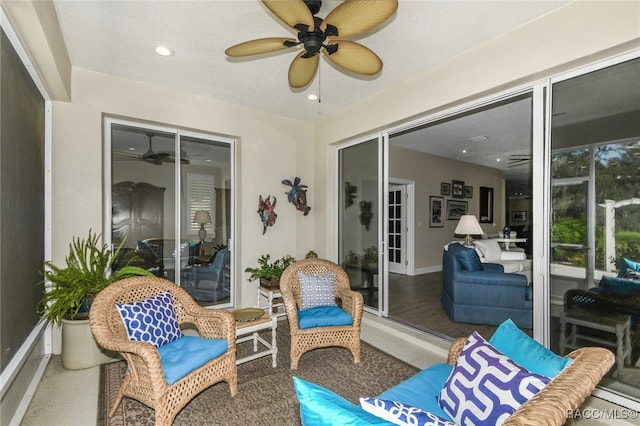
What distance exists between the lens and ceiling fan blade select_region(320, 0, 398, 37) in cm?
154

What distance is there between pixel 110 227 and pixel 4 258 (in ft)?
4.81

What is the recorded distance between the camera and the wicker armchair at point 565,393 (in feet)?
2.82

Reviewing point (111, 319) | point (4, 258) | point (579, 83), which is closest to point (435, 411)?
point (111, 319)

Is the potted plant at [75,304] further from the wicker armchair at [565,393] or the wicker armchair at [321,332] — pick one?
the wicker armchair at [565,393]

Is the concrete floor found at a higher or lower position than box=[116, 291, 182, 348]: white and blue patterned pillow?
lower

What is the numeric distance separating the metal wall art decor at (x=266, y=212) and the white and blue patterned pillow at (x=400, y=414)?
136 inches

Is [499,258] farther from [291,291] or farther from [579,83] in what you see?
[291,291]

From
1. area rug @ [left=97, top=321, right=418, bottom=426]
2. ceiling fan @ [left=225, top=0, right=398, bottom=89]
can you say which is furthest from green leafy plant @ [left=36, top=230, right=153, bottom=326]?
ceiling fan @ [left=225, top=0, right=398, bottom=89]

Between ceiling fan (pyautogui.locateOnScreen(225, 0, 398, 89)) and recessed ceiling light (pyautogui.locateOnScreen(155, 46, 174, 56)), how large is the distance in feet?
3.53

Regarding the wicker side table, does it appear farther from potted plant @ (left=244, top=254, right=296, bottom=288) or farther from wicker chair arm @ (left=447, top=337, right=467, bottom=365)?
potted plant @ (left=244, top=254, right=296, bottom=288)

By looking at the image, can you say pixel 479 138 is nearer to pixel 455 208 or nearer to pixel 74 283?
pixel 455 208

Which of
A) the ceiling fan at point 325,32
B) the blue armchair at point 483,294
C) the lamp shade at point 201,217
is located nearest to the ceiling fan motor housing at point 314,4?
the ceiling fan at point 325,32

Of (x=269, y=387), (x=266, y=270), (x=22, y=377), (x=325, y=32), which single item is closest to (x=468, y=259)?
(x=266, y=270)

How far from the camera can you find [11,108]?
2004 mm
